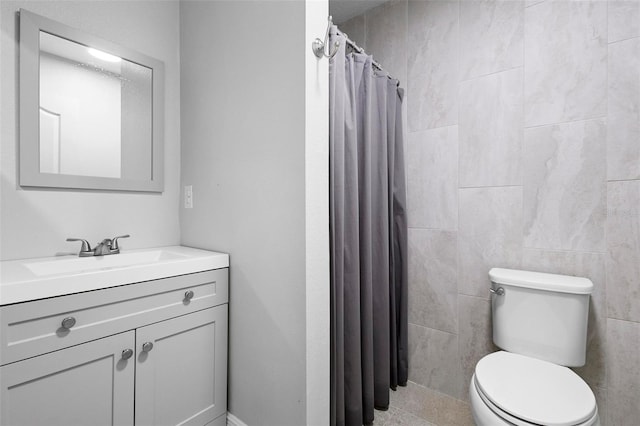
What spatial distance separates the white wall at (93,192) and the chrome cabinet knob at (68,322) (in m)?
0.58

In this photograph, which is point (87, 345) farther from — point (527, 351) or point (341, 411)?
point (527, 351)

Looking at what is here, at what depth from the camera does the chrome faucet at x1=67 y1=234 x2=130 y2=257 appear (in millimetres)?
1379

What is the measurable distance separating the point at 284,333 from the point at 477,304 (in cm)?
115

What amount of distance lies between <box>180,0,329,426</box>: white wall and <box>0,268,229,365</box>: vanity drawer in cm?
21

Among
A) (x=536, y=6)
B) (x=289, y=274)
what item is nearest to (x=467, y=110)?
(x=536, y=6)

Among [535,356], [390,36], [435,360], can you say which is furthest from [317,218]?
[390,36]

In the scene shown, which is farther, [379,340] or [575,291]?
[379,340]

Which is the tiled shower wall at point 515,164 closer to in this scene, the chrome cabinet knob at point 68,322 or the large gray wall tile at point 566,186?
the large gray wall tile at point 566,186

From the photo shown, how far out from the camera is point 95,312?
102 centimetres

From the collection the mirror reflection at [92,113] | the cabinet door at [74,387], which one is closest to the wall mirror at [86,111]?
the mirror reflection at [92,113]

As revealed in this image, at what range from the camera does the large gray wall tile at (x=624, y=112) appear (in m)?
1.31

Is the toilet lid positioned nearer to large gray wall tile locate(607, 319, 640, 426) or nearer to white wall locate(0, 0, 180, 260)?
large gray wall tile locate(607, 319, 640, 426)

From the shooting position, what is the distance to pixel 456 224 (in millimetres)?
1777

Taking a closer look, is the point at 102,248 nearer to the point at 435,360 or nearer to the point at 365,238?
the point at 365,238
